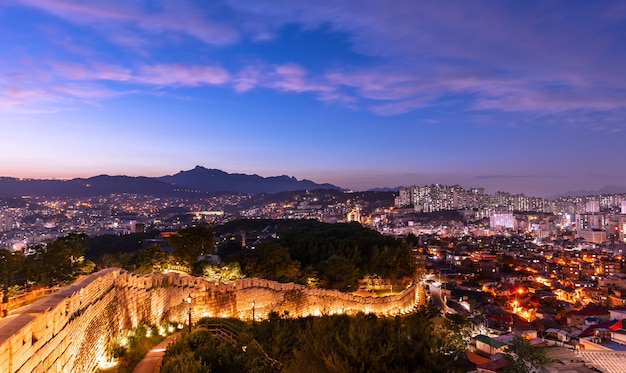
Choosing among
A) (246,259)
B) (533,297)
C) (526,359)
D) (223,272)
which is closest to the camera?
(526,359)

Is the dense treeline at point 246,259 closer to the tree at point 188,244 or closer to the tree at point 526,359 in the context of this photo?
the tree at point 188,244

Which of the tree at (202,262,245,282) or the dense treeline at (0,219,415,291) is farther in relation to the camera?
the tree at (202,262,245,282)

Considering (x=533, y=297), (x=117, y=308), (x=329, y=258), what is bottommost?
(x=533, y=297)

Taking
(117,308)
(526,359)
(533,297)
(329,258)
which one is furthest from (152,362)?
(533,297)

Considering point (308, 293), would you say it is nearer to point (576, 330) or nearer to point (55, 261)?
point (55, 261)

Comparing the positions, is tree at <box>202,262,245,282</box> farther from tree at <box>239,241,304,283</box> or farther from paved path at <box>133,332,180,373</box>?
paved path at <box>133,332,180,373</box>

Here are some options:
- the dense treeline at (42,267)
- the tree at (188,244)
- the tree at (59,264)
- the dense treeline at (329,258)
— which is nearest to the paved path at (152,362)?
the dense treeline at (42,267)

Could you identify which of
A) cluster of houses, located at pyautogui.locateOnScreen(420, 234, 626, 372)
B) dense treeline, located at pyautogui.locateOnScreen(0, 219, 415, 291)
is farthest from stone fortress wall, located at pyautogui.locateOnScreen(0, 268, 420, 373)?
cluster of houses, located at pyautogui.locateOnScreen(420, 234, 626, 372)

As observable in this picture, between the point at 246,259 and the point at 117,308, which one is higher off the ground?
the point at 117,308

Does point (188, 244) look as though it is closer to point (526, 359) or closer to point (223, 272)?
point (223, 272)

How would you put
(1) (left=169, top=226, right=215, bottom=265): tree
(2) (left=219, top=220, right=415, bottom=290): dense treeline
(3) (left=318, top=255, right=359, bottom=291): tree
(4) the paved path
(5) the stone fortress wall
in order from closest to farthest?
(5) the stone fortress wall, (4) the paved path, (1) (left=169, top=226, right=215, bottom=265): tree, (2) (left=219, top=220, right=415, bottom=290): dense treeline, (3) (left=318, top=255, right=359, bottom=291): tree
